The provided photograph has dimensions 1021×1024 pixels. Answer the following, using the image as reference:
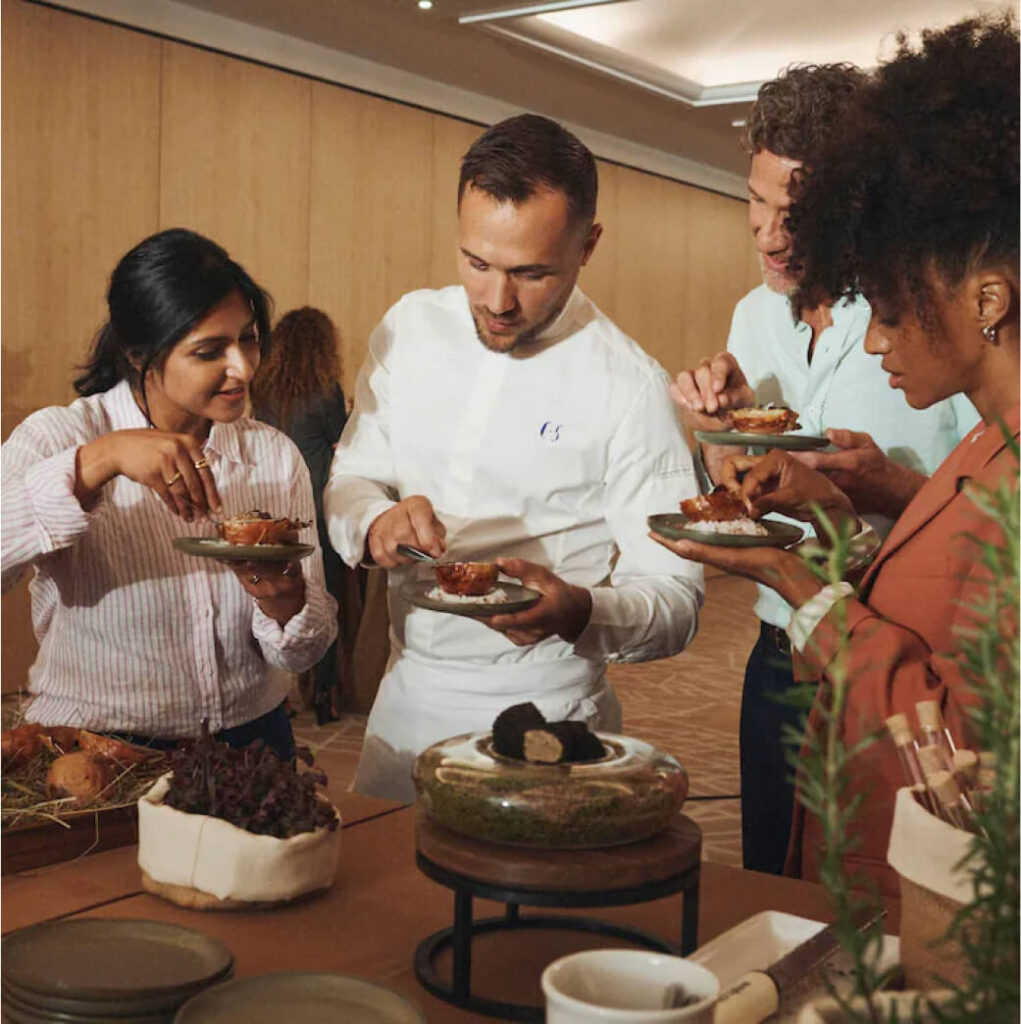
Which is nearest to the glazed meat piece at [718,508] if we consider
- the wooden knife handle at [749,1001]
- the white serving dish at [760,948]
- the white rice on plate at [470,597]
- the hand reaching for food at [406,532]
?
the white rice on plate at [470,597]

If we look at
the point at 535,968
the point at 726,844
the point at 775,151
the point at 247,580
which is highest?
the point at 775,151

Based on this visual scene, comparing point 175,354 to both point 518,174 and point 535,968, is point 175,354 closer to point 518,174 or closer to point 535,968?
point 518,174

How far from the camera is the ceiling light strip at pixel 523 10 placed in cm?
661

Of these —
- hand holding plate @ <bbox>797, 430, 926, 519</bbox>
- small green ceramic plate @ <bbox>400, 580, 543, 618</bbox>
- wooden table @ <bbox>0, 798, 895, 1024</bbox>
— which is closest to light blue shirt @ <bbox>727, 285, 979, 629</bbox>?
hand holding plate @ <bbox>797, 430, 926, 519</bbox>

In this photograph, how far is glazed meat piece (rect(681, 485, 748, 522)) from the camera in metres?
1.96

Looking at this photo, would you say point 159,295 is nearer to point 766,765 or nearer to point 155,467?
point 155,467

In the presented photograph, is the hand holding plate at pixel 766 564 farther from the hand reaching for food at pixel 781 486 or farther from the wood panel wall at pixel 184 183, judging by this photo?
the wood panel wall at pixel 184 183

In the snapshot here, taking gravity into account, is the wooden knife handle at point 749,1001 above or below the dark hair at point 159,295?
below

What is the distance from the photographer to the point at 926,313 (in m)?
1.52

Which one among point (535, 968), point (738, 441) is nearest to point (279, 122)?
point (738, 441)

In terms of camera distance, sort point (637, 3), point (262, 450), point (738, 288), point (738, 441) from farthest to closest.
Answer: point (738, 288), point (637, 3), point (262, 450), point (738, 441)

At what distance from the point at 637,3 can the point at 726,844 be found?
4.71 metres

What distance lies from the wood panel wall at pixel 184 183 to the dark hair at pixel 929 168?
17.5 feet

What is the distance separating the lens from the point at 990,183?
1476 millimetres
